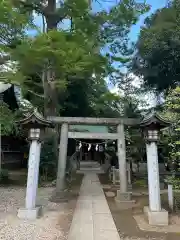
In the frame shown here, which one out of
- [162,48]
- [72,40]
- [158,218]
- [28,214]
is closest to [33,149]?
[28,214]

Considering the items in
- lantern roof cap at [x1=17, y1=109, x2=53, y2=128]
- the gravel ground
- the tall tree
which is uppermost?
the tall tree

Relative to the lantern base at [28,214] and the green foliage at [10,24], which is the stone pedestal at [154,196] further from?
the green foliage at [10,24]

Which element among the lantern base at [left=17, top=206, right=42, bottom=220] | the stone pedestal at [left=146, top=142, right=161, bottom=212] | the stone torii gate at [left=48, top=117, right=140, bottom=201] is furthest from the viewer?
the stone torii gate at [left=48, top=117, right=140, bottom=201]

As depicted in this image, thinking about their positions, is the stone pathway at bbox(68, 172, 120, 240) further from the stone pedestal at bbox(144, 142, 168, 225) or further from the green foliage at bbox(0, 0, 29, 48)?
the green foliage at bbox(0, 0, 29, 48)

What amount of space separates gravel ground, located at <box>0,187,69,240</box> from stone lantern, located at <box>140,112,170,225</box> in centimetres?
237

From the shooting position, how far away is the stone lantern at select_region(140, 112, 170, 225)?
6.88 m

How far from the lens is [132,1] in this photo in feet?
46.7

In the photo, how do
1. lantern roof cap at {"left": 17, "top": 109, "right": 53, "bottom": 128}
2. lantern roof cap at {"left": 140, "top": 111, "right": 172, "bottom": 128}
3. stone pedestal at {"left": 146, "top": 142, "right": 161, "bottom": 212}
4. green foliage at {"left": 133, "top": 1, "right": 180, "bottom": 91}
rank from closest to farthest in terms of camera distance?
stone pedestal at {"left": 146, "top": 142, "right": 161, "bottom": 212} < lantern roof cap at {"left": 140, "top": 111, "right": 172, "bottom": 128} < lantern roof cap at {"left": 17, "top": 109, "right": 53, "bottom": 128} < green foliage at {"left": 133, "top": 1, "right": 180, "bottom": 91}

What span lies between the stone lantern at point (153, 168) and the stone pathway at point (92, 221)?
110 centimetres

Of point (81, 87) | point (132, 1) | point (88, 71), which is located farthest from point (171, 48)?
point (81, 87)

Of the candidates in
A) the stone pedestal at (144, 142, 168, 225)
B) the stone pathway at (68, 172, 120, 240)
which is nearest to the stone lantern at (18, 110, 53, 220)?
the stone pathway at (68, 172, 120, 240)

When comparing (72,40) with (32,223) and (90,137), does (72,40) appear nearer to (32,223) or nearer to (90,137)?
(90,137)

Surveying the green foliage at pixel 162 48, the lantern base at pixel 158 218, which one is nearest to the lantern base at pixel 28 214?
the lantern base at pixel 158 218

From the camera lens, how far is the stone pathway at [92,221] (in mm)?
5742
